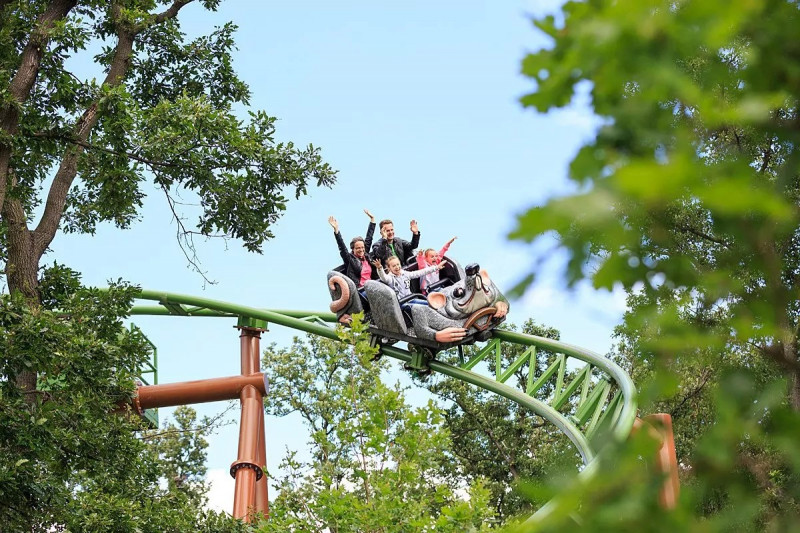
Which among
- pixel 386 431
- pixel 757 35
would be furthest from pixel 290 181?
pixel 757 35

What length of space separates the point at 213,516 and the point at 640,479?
7195mm

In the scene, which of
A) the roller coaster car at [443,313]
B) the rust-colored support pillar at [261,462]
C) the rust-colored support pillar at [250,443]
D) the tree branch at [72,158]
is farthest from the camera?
the rust-colored support pillar at [261,462]

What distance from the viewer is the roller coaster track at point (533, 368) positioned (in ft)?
28.4

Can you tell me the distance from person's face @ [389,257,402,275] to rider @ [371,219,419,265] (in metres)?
0.31

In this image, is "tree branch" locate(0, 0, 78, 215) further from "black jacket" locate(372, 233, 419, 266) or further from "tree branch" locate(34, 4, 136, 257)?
"black jacket" locate(372, 233, 419, 266)

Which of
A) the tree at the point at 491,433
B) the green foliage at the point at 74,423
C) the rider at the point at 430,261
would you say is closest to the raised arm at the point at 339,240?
the rider at the point at 430,261

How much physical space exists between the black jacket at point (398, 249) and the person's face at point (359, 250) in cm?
20

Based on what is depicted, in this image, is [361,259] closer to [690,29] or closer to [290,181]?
[290,181]

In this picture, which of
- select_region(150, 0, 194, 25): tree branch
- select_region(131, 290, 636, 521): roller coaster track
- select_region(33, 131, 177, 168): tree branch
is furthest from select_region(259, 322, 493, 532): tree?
select_region(150, 0, 194, 25): tree branch

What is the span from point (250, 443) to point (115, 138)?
14.6 ft

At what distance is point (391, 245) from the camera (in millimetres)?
10852

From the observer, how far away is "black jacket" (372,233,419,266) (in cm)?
1081

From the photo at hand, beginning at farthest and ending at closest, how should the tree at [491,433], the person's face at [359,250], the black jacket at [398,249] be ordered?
1. the tree at [491,433]
2. the black jacket at [398,249]
3. the person's face at [359,250]

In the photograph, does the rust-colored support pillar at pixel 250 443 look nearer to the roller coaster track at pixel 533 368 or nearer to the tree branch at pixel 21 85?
the roller coaster track at pixel 533 368
